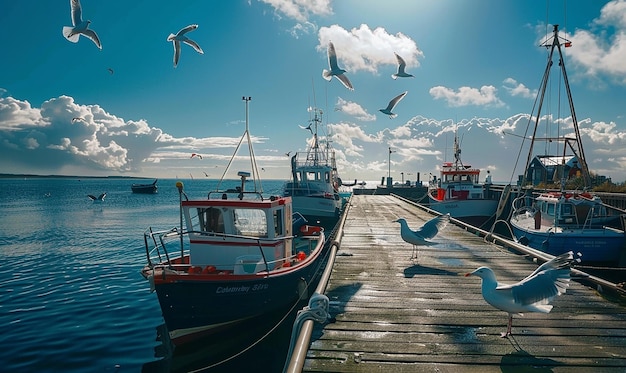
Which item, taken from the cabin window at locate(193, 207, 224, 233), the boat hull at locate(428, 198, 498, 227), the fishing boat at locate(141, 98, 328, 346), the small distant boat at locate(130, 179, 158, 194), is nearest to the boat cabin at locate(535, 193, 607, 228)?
the fishing boat at locate(141, 98, 328, 346)

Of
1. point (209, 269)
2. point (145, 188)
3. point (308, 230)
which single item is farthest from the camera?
point (145, 188)

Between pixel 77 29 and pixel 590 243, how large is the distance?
19.3 m

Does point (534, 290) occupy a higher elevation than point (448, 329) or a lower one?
higher

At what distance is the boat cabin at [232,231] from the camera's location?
877cm

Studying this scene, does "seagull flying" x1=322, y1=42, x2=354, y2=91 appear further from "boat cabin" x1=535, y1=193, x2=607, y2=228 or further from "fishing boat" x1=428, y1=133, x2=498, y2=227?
"fishing boat" x1=428, y1=133, x2=498, y2=227

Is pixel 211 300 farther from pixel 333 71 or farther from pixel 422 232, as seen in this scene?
pixel 333 71

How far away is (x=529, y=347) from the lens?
4.54m

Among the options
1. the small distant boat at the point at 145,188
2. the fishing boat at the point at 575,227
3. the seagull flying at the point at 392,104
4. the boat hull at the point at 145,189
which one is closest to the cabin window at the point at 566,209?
the fishing boat at the point at 575,227

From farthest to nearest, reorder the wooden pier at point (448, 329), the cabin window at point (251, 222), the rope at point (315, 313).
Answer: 1. the cabin window at point (251, 222)
2. the rope at point (315, 313)
3. the wooden pier at point (448, 329)

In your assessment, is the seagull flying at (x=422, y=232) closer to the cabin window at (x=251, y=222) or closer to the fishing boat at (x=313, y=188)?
the cabin window at (x=251, y=222)

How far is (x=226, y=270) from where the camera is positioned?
873 centimetres

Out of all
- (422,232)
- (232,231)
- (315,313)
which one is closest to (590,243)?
(422,232)

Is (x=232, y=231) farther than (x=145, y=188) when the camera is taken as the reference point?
No

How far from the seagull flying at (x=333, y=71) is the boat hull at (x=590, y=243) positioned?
9540mm
